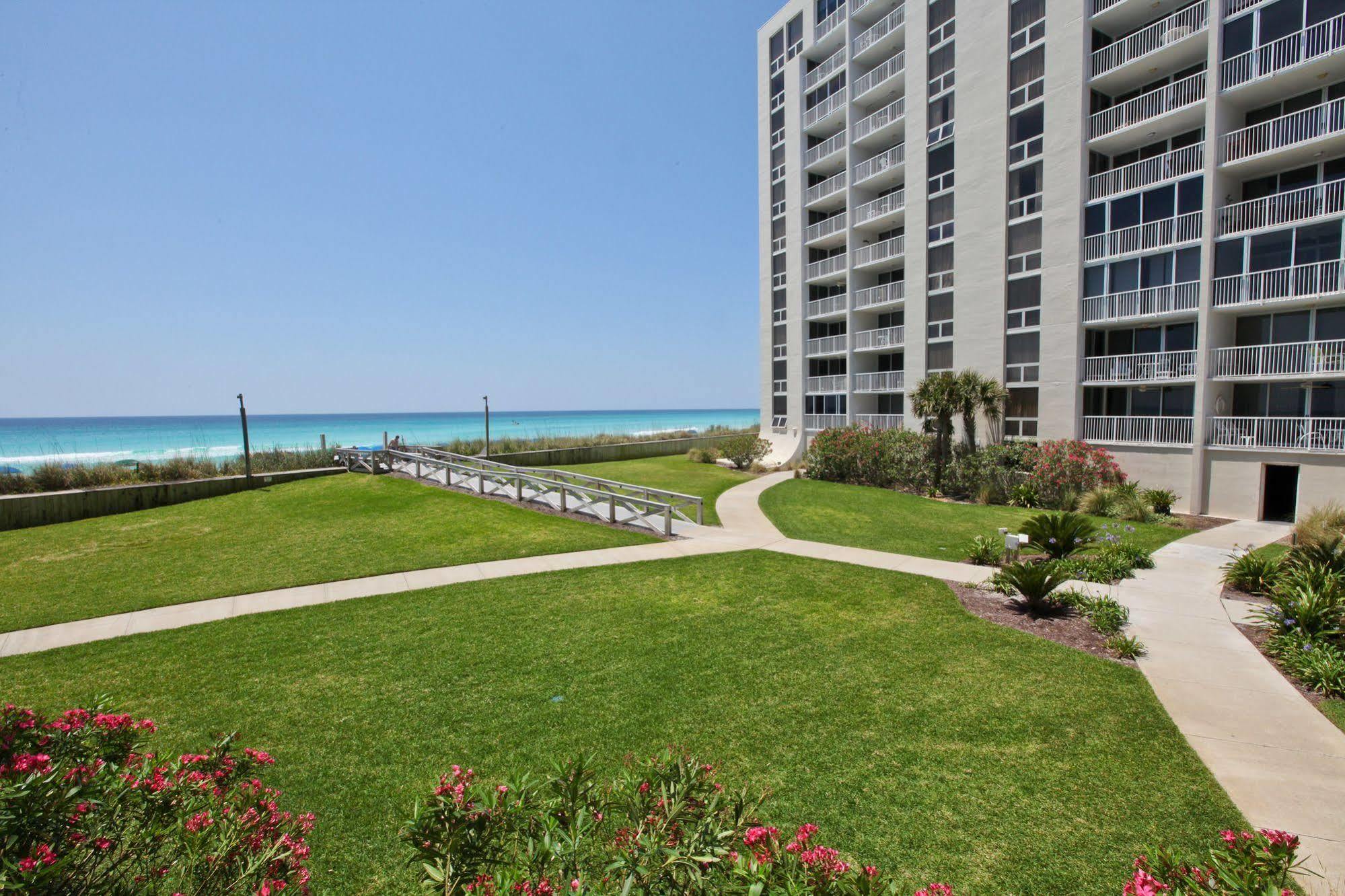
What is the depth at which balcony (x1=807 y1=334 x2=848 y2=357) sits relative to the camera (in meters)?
31.3

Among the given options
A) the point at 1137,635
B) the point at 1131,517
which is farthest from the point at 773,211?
the point at 1137,635

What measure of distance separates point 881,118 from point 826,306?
9044 millimetres

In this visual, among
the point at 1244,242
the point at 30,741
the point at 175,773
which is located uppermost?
the point at 1244,242

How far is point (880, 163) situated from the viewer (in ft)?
94.4

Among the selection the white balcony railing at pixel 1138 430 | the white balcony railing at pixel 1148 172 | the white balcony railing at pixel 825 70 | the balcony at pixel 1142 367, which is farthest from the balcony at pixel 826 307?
the white balcony railing at pixel 1138 430

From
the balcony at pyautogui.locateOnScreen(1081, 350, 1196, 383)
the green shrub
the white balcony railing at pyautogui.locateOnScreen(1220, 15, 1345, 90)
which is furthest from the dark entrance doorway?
the white balcony railing at pyautogui.locateOnScreen(1220, 15, 1345, 90)

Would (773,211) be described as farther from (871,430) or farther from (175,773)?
(175,773)

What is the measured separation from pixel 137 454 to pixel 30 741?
64977 millimetres

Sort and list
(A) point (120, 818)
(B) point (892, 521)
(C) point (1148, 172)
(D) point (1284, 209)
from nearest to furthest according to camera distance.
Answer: (A) point (120, 818)
(B) point (892, 521)
(D) point (1284, 209)
(C) point (1148, 172)

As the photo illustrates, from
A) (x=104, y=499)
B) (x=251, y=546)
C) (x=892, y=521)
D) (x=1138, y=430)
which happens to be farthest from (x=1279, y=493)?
(x=104, y=499)

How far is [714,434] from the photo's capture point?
135 ft

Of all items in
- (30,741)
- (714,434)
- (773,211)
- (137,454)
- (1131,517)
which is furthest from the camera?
(137,454)

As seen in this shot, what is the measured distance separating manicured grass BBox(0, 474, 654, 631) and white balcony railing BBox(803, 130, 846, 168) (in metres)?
25.8

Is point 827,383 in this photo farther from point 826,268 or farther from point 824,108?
point 824,108
